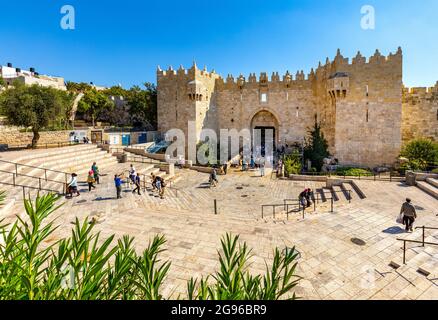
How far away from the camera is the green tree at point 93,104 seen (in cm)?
3678

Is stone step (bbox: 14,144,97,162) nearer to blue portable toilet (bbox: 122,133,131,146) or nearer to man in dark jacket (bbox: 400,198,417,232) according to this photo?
blue portable toilet (bbox: 122,133,131,146)

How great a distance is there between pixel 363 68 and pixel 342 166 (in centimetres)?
830

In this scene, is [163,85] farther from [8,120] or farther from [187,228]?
[187,228]

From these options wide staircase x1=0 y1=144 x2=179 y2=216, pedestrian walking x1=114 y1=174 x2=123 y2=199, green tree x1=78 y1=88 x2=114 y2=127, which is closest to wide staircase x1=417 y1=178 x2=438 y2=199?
wide staircase x1=0 y1=144 x2=179 y2=216

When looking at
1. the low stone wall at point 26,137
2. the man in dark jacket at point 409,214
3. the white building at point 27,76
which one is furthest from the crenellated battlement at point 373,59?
the white building at point 27,76

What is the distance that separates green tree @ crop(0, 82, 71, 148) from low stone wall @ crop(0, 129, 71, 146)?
3.65 m

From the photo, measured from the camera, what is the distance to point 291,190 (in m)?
15.0

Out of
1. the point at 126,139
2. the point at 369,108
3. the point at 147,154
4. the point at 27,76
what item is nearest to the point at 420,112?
the point at 369,108

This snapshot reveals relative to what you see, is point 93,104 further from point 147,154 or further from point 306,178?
point 306,178

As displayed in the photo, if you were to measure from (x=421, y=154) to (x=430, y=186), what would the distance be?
21.2 ft

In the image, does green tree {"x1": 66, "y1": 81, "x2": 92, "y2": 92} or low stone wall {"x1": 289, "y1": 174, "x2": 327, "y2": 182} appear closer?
low stone wall {"x1": 289, "y1": 174, "x2": 327, "y2": 182}

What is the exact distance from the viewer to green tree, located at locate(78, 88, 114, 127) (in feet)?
121

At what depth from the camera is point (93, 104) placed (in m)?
37.8

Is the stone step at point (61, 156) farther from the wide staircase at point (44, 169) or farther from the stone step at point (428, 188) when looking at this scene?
the stone step at point (428, 188)
